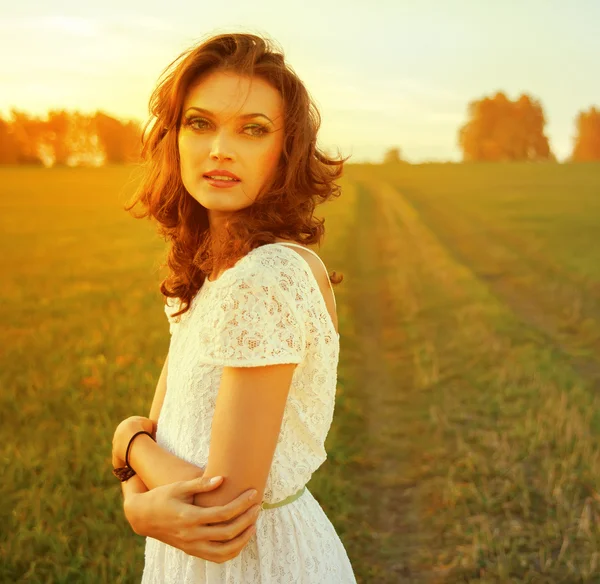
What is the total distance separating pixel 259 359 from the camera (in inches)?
54.6

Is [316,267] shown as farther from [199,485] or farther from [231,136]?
[199,485]

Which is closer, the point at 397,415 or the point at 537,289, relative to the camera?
the point at 397,415

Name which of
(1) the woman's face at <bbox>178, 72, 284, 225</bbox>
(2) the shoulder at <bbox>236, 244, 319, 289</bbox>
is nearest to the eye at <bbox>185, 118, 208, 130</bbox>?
(1) the woman's face at <bbox>178, 72, 284, 225</bbox>

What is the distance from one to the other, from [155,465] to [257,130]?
84 cm

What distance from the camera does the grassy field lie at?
3711mm

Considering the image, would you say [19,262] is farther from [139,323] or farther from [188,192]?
[188,192]

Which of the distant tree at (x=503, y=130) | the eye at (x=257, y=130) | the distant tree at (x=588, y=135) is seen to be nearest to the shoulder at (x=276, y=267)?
the eye at (x=257, y=130)

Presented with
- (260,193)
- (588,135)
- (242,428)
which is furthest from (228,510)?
(588,135)

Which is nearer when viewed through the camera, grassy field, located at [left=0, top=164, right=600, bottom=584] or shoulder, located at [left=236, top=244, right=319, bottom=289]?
shoulder, located at [left=236, top=244, right=319, bottom=289]

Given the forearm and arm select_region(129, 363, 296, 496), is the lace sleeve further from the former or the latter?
the forearm

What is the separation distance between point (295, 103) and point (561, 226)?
69.5ft

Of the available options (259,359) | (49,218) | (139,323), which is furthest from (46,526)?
(49,218)

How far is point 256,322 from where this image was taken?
1.42 m

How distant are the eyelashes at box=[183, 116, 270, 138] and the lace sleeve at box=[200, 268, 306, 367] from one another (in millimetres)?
408
